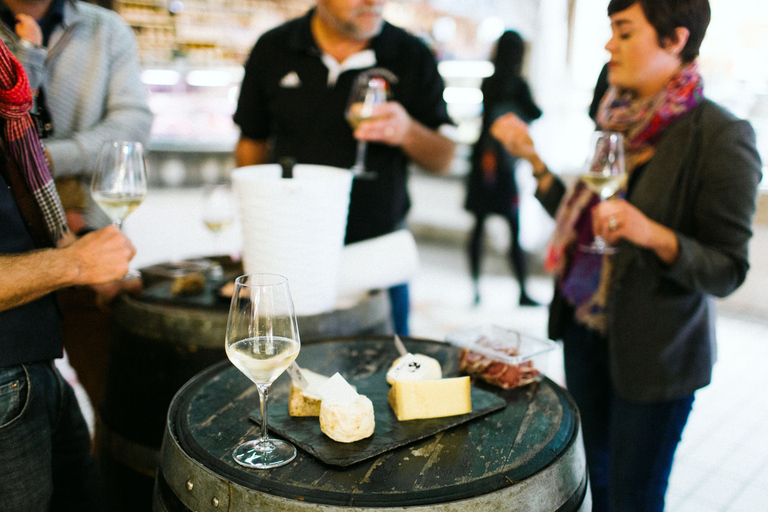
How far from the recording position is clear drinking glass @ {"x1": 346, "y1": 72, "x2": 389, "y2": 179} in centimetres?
198

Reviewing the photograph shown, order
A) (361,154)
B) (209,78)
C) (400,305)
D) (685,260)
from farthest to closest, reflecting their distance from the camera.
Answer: (209,78)
(400,305)
(361,154)
(685,260)

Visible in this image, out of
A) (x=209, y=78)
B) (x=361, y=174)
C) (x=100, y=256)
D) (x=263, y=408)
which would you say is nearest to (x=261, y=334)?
(x=263, y=408)

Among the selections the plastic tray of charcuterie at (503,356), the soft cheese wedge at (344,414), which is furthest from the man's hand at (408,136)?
the soft cheese wedge at (344,414)

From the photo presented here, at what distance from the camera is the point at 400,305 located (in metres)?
2.25

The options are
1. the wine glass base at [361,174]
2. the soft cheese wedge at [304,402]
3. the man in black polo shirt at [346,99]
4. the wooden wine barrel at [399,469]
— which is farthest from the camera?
the man in black polo shirt at [346,99]

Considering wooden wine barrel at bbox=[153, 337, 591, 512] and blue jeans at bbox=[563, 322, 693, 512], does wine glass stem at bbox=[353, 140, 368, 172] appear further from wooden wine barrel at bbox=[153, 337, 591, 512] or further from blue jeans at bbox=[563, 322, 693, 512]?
wooden wine barrel at bbox=[153, 337, 591, 512]

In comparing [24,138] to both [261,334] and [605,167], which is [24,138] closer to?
[261,334]

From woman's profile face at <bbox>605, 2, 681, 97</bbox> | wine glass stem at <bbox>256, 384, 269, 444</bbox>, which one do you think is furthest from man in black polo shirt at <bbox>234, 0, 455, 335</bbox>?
wine glass stem at <bbox>256, 384, 269, 444</bbox>

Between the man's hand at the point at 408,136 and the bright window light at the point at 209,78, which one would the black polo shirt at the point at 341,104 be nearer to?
the man's hand at the point at 408,136

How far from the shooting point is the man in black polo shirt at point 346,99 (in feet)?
7.13

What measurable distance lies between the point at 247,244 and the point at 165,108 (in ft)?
21.4

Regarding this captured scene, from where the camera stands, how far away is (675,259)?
143 cm

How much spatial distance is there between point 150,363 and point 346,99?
1.16 metres

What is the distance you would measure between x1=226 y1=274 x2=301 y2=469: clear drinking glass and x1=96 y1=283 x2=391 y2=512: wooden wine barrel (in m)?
0.52
